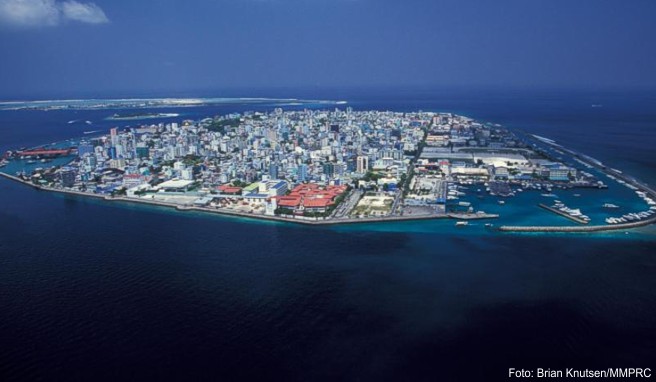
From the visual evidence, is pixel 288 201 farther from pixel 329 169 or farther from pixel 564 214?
pixel 564 214

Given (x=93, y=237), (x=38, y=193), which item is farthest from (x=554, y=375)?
(x=38, y=193)

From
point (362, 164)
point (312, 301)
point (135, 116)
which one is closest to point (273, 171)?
point (362, 164)

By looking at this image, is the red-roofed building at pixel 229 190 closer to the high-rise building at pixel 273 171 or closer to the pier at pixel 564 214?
the high-rise building at pixel 273 171

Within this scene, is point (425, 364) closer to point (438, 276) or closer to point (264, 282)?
point (438, 276)

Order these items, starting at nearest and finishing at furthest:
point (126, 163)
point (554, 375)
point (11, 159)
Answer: point (554, 375) → point (126, 163) → point (11, 159)

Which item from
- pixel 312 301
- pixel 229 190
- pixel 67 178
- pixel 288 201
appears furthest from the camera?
pixel 67 178

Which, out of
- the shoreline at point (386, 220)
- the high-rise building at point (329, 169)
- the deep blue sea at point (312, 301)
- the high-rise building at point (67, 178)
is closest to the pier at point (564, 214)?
the shoreline at point (386, 220)
